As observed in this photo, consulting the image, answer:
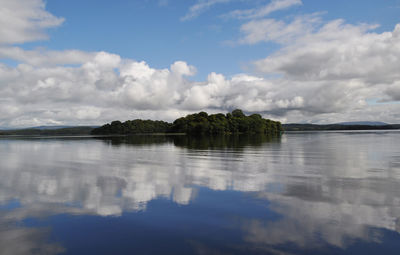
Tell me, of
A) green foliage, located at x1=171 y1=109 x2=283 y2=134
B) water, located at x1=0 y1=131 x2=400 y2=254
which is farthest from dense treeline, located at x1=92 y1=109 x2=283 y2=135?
water, located at x1=0 y1=131 x2=400 y2=254

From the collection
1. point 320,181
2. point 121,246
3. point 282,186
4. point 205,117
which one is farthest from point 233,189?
point 205,117

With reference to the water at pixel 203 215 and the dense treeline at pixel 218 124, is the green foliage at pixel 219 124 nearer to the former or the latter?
the dense treeline at pixel 218 124

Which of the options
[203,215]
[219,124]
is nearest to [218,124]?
[219,124]

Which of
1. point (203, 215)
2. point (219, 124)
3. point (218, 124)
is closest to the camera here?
point (203, 215)

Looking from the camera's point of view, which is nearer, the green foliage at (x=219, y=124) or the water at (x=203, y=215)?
the water at (x=203, y=215)

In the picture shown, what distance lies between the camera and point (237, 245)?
23.8ft

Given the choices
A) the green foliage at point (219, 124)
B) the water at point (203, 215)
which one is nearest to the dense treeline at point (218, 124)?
the green foliage at point (219, 124)

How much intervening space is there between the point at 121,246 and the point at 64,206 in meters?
4.90

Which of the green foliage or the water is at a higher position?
the green foliage

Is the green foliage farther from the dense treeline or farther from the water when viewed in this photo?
the water

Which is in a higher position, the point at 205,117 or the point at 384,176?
the point at 205,117

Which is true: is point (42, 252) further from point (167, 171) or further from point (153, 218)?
Answer: point (167, 171)

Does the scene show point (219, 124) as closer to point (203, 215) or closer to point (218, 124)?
point (218, 124)

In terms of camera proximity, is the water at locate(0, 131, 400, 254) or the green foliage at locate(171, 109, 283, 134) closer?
the water at locate(0, 131, 400, 254)
